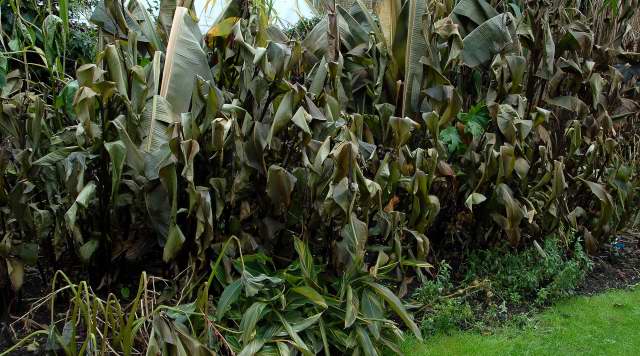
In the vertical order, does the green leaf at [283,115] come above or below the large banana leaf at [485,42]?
below

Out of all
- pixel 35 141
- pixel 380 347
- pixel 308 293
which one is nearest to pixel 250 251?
pixel 308 293

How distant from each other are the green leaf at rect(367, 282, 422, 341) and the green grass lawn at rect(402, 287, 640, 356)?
37cm

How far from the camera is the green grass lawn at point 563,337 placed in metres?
3.92

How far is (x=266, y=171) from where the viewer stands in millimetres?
3648

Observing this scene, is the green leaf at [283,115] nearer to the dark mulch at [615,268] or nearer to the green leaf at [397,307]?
the green leaf at [397,307]

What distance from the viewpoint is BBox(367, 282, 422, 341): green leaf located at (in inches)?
138

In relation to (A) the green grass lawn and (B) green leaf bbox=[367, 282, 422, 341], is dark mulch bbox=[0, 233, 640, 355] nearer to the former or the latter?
(A) the green grass lawn

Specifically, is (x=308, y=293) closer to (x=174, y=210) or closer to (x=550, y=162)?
(x=174, y=210)

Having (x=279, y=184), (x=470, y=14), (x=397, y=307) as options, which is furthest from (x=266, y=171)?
(x=470, y=14)

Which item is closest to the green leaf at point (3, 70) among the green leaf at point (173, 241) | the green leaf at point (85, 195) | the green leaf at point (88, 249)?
the green leaf at point (85, 195)

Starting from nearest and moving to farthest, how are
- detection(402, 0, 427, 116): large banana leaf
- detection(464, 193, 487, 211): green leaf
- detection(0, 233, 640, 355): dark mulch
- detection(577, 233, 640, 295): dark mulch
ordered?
detection(0, 233, 640, 355): dark mulch → detection(464, 193, 487, 211): green leaf → detection(402, 0, 427, 116): large banana leaf → detection(577, 233, 640, 295): dark mulch

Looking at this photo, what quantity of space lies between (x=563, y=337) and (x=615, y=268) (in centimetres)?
178

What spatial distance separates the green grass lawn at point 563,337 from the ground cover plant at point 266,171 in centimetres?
39

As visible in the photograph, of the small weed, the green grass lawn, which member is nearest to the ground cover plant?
the small weed
